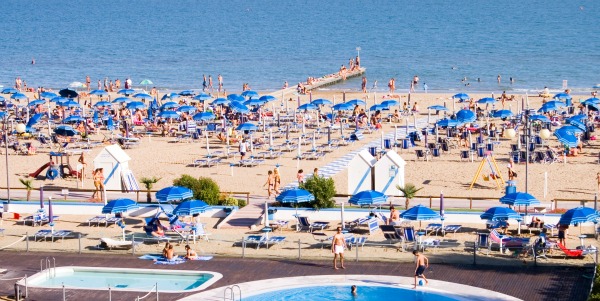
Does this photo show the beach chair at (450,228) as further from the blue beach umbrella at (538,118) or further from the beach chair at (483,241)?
the blue beach umbrella at (538,118)

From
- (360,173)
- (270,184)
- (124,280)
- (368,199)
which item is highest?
(360,173)

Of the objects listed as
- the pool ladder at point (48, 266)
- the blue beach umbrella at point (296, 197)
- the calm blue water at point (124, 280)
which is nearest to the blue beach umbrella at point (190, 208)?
the blue beach umbrella at point (296, 197)

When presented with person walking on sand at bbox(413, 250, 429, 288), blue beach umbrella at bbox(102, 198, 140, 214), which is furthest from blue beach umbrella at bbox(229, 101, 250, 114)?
person walking on sand at bbox(413, 250, 429, 288)

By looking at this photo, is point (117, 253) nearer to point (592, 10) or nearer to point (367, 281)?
point (367, 281)

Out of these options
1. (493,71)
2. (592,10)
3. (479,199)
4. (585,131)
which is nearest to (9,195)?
(479,199)

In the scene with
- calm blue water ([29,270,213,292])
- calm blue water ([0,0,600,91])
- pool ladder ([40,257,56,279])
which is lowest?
calm blue water ([29,270,213,292])

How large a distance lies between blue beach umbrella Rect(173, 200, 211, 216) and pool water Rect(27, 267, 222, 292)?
11.1 ft

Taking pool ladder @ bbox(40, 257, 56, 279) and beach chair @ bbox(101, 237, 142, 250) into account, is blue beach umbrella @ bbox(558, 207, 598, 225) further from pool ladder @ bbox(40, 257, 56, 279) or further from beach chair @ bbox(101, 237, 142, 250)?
pool ladder @ bbox(40, 257, 56, 279)

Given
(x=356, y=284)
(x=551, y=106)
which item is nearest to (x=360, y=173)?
(x=356, y=284)

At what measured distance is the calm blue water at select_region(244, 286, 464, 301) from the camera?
21.7 m

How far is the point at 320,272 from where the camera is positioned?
23547 mm

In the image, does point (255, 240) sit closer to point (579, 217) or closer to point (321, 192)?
point (321, 192)

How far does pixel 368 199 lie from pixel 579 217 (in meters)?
5.46

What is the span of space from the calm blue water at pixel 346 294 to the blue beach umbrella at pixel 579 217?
489 centimetres
